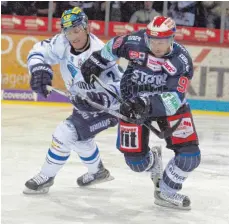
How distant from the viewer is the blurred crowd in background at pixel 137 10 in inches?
376

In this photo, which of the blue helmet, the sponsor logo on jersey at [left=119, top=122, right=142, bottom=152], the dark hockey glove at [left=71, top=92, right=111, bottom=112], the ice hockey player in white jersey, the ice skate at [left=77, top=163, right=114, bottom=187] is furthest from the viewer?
the ice skate at [left=77, top=163, right=114, bottom=187]

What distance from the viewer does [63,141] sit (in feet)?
13.2

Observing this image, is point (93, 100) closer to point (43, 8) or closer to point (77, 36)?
point (77, 36)

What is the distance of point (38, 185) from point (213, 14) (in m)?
6.07

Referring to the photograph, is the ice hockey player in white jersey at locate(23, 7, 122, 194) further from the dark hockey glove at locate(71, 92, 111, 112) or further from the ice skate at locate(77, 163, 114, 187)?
the ice skate at locate(77, 163, 114, 187)

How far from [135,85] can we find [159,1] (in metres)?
6.03

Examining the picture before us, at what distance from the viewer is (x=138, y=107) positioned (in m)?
3.48

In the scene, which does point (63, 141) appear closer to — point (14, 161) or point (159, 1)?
point (14, 161)

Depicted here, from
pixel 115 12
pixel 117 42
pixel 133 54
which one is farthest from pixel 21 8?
pixel 133 54

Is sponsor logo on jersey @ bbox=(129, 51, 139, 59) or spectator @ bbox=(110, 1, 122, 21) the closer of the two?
sponsor logo on jersey @ bbox=(129, 51, 139, 59)

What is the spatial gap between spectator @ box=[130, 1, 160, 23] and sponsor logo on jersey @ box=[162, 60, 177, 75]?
20.0 ft

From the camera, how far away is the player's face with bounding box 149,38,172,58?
3.50 metres

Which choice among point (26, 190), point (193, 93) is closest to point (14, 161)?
point (26, 190)

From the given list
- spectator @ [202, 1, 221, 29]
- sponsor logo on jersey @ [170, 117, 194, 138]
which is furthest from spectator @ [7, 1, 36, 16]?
sponsor logo on jersey @ [170, 117, 194, 138]
